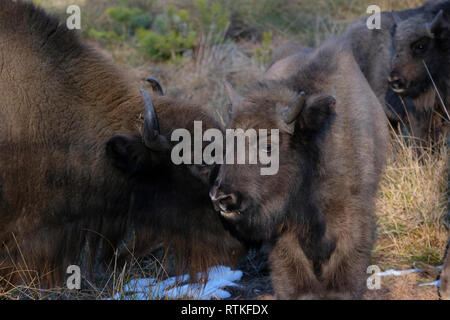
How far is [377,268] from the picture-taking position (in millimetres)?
5086

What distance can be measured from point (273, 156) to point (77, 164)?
65.8 inches

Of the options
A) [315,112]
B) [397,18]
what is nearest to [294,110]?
[315,112]

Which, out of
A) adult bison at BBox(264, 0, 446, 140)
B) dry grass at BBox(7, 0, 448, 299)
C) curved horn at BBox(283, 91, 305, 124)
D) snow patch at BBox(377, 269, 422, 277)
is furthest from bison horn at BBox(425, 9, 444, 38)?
curved horn at BBox(283, 91, 305, 124)

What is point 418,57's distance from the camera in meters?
7.20

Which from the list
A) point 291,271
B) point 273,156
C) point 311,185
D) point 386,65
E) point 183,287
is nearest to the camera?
point 273,156

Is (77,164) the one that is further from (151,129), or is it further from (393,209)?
(393,209)

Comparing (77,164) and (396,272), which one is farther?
(396,272)

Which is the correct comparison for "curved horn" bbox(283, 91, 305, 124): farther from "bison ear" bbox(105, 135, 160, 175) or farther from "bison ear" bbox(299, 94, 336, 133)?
"bison ear" bbox(105, 135, 160, 175)

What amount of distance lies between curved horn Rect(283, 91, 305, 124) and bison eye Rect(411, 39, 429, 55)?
357 cm

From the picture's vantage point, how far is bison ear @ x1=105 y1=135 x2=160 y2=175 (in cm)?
488

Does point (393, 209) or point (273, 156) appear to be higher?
point (273, 156)

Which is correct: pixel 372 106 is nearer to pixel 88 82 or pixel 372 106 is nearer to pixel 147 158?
pixel 147 158

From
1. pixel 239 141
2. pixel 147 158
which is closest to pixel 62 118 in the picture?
pixel 147 158

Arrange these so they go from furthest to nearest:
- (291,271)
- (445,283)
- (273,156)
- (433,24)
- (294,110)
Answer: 1. (433,24)
2. (291,271)
3. (445,283)
4. (273,156)
5. (294,110)
